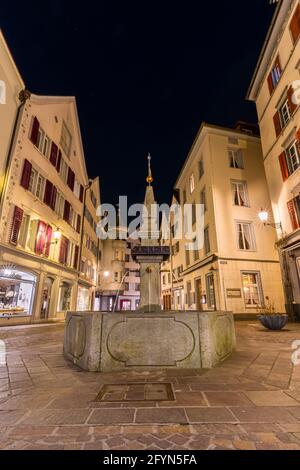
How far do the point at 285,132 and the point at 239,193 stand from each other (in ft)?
18.6

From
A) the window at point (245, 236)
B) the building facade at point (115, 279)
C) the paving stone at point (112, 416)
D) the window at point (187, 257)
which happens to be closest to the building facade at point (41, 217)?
the window at point (187, 257)

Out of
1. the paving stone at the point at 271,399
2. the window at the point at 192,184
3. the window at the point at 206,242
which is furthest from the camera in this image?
the window at the point at 192,184

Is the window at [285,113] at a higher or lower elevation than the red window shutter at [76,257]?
higher

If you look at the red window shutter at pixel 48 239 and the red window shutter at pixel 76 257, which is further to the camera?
the red window shutter at pixel 76 257

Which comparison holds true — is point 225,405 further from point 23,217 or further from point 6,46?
point 6,46

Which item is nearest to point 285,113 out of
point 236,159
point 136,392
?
point 236,159

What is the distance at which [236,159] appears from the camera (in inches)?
781

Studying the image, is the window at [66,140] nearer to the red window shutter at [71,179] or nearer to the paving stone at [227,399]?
the red window shutter at [71,179]

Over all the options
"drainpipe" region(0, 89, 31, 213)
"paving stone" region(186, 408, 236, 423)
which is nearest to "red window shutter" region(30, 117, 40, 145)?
"drainpipe" region(0, 89, 31, 213)

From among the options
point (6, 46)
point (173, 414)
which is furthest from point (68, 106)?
point (173, 414)

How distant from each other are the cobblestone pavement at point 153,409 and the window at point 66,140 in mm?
18858

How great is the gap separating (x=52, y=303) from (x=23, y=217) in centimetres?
662

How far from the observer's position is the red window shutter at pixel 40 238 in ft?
48.8

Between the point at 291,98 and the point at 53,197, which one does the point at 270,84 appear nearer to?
the point at 291,98
